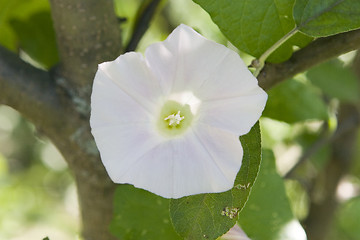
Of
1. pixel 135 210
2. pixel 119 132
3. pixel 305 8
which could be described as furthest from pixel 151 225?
pixel 305 8

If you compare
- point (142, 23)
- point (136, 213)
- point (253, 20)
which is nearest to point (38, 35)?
point (142, 23)

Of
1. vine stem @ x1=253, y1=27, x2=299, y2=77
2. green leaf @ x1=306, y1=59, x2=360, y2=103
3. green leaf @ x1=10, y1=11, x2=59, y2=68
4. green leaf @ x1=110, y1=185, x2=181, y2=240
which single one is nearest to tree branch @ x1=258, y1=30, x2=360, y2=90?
vine stem @ x1=253, y1=27, x2=299, y2=77

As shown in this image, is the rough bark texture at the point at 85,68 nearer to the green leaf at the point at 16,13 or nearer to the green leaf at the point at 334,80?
the green leaf at the point at 16,13

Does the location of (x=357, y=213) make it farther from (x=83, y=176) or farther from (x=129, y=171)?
(x=129, y=171)

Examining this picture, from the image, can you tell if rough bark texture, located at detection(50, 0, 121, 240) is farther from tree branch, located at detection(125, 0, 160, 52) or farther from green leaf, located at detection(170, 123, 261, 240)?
green leaf, located at detection(170, 123, 261, 240)

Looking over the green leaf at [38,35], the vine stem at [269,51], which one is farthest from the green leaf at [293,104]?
the green leaf at [38,35]

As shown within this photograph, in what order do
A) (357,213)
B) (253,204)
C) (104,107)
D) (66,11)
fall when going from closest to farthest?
(104,107) < (66,11) < (253,204) < (357,213)
